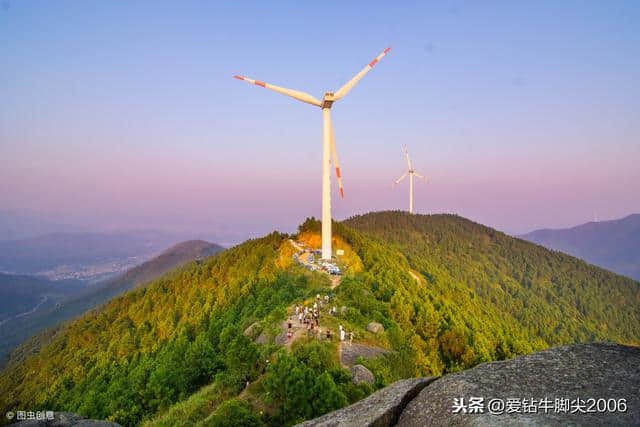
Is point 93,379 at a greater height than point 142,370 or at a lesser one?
lesser

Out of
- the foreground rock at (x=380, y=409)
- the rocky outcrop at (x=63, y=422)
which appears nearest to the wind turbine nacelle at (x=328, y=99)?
the rocky outcrop at (x=63, y=422)

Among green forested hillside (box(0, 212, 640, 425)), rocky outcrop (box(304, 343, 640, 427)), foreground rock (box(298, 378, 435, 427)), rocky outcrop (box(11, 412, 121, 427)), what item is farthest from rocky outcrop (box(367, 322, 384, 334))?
rocky outcrop (box(304, 343, 640, 427))

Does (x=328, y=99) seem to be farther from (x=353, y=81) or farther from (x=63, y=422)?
(x=63, y=422)

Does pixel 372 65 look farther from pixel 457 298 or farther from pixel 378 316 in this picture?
pixel 457 298

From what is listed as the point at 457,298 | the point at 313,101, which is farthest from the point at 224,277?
the point at 457,298

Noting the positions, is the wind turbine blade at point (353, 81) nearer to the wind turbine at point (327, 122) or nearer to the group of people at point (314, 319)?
the wind turbine at point (327, 122)

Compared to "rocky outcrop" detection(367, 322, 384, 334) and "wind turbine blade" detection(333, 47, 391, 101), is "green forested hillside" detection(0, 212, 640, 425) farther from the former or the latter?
"wind turbine blade" detection(333, 47, 391, 101)
